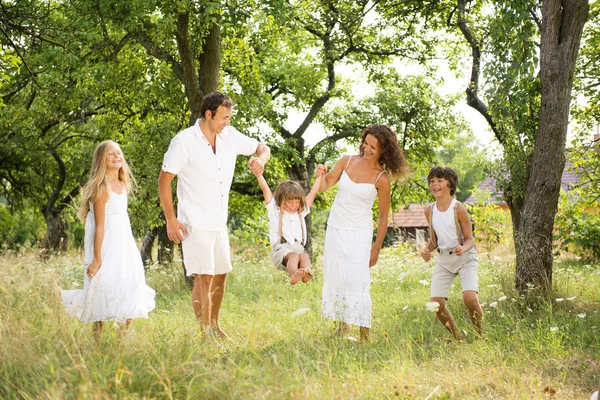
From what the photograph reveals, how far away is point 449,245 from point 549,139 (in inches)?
85.9

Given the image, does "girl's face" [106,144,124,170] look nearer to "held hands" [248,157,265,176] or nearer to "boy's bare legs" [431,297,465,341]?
"held hands" [248,157,265,176]

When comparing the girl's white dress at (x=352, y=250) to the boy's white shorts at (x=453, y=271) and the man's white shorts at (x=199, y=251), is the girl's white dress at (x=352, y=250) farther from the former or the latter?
the man's white shorts at (x=199, y=251)

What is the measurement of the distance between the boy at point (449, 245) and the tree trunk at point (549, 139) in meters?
1.55

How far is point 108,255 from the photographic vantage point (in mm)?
6289

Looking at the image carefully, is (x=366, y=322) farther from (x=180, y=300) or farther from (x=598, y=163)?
(x=598, y=163)

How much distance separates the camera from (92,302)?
6.12m

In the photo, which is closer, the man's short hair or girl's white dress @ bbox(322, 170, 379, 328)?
the man's short hair

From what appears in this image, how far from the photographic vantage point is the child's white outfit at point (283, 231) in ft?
23.7

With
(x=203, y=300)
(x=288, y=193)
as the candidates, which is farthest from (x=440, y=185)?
(x=203, y=300)

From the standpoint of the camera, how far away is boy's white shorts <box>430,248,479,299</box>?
22.3 feet

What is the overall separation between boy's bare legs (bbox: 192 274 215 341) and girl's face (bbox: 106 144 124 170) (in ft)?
4.04

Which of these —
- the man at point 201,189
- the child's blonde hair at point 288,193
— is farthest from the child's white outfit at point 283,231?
the man at point 201,189

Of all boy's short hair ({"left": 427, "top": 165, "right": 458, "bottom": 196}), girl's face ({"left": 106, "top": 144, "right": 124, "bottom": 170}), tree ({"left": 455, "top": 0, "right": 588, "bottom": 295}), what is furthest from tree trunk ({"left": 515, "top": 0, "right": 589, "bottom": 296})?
girl's face ({"left": 106, "top": 144, "right": 124, "bottom": 170})

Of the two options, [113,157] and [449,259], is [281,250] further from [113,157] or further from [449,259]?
[113,157]
